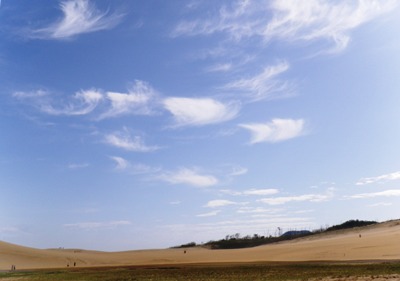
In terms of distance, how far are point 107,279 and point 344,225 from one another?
77182 mm

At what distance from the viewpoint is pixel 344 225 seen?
9775 cm

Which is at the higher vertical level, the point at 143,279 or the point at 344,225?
the point at 344,225

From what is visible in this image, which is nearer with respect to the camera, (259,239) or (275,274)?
(275,274)

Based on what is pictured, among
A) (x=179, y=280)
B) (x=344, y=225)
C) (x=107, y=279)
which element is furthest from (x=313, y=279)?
(x=344, y=225)

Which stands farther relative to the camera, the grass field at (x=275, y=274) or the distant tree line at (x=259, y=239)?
the distant tree line at (x=259, y=239)

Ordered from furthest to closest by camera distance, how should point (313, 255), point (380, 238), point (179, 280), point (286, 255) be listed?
point (380, 238) → point (286, 255) → point (313, 255) → point (179, 280)

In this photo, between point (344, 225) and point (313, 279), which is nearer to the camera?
point (313, 279)

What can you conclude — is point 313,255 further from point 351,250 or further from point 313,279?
point 313,279

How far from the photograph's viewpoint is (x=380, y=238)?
2598 inches

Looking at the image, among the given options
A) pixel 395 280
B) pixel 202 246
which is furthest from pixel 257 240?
pixel 395 280

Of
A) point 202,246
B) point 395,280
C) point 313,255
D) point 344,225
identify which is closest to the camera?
point 395,280

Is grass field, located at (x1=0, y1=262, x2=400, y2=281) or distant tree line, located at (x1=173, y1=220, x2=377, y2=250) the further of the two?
distant tree line, located at (x1=173, y1=220, x2=377, y2=250)

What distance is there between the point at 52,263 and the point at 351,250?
4096 cm

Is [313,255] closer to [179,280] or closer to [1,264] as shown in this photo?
[179,280]
